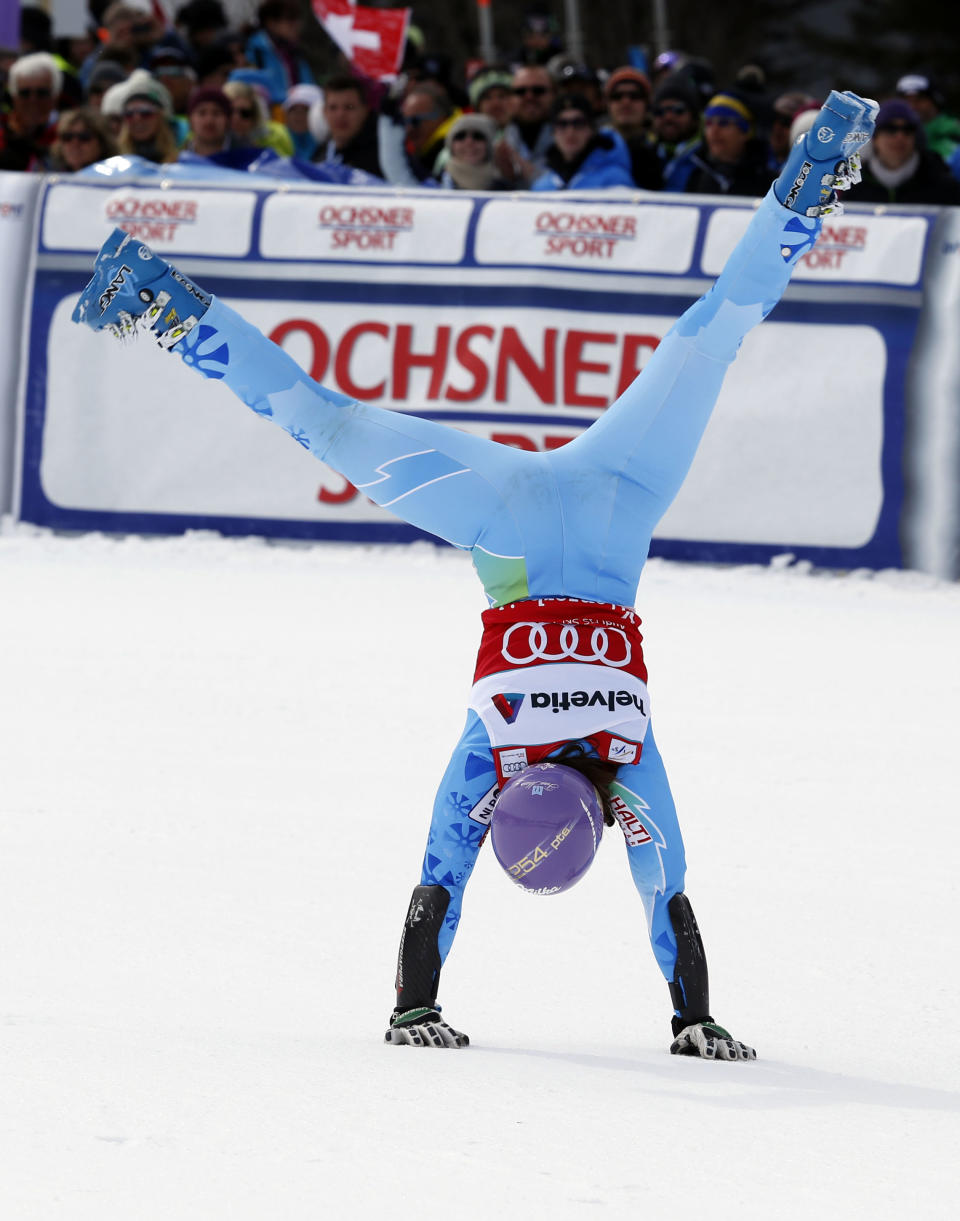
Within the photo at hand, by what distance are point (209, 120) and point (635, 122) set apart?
2431mm

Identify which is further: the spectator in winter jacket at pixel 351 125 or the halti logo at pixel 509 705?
the spectator in winter jacket at pixel 351 125

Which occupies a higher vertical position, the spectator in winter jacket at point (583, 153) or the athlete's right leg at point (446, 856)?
the spectator in winter jacket at point (583, 153)

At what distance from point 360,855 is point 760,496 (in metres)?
4.37

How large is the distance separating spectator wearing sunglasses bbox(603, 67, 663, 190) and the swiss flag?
6.27 feet

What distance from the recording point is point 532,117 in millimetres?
11453

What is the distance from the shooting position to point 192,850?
5.49 meters

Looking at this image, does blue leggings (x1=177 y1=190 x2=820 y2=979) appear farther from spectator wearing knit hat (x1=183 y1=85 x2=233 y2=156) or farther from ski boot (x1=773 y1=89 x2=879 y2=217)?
spectator wearing knit hat (x1=183 y1=85 x2=233 y2=156)

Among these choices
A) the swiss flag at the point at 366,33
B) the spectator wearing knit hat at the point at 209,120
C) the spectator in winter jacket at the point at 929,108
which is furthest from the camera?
the swiss flag at the point at 366,33

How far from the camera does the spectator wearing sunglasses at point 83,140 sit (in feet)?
34.5

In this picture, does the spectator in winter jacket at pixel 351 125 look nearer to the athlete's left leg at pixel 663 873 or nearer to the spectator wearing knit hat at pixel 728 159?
the spectator wearing knit hat at pixel 728 159

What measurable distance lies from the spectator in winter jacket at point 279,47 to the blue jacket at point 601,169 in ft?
13.8

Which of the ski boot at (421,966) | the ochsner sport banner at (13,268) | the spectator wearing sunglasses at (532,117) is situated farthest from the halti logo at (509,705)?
the spectator wearing sunglasses at (532,117)

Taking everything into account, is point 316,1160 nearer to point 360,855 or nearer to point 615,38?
point 360,855

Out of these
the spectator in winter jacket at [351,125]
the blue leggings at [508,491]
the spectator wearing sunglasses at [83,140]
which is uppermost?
the spectator in winter jacket at [351,125]
